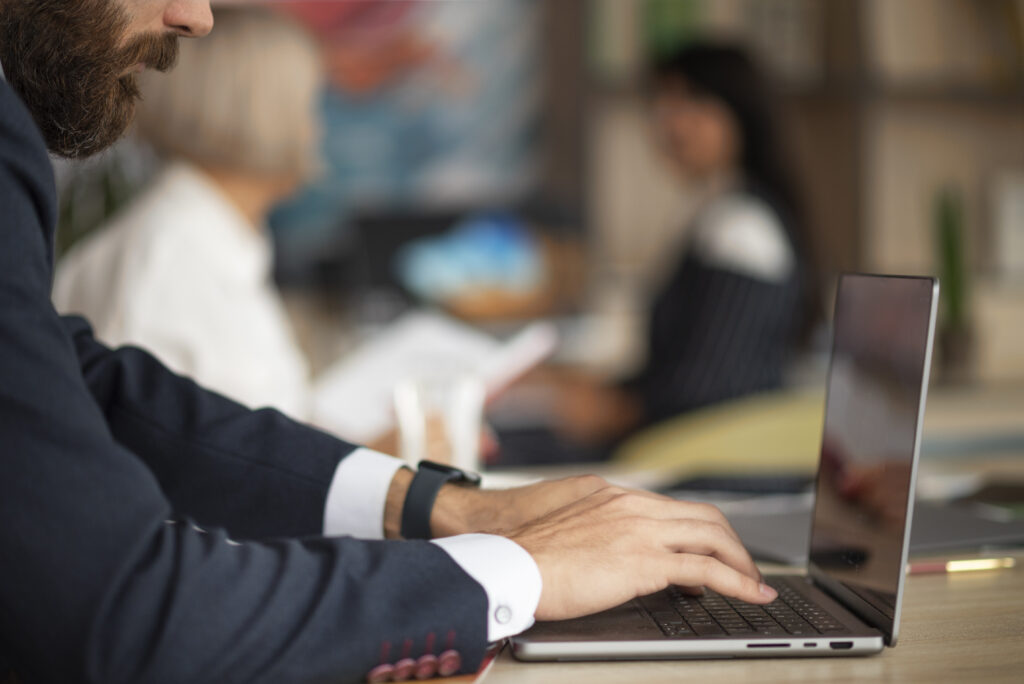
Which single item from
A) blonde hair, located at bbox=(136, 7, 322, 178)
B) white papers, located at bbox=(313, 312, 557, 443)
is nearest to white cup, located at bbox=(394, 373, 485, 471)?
white papers, located at bbox=(313, 312, 557, 443)

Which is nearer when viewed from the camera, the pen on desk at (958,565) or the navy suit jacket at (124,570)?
the navy suit jacket at (124,570)

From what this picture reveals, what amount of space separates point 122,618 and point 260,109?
1.34 metres

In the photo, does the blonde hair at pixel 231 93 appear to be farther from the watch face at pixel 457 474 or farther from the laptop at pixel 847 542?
the laptop at pixel 847 542

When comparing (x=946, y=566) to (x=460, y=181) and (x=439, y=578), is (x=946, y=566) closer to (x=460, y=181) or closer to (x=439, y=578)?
(x=439, y=578)

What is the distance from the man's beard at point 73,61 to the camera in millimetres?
772

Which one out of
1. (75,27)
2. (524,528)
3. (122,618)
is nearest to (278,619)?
(122,618)

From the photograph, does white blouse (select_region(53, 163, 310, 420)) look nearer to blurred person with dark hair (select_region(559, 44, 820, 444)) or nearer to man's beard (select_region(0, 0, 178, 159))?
man's beard (select_region(0, 0, 178, 159))

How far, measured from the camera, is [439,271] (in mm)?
3295

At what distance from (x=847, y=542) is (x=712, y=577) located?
133 millimetres

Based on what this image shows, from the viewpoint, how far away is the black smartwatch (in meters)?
0.89

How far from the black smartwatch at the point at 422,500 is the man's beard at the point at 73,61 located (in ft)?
1.21

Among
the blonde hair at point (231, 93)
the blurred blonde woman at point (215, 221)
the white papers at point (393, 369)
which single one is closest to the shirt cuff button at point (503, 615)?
the white papers at point (393, 369)

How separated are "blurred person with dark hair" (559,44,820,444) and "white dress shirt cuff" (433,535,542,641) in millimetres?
1671

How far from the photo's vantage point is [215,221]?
172 cm
